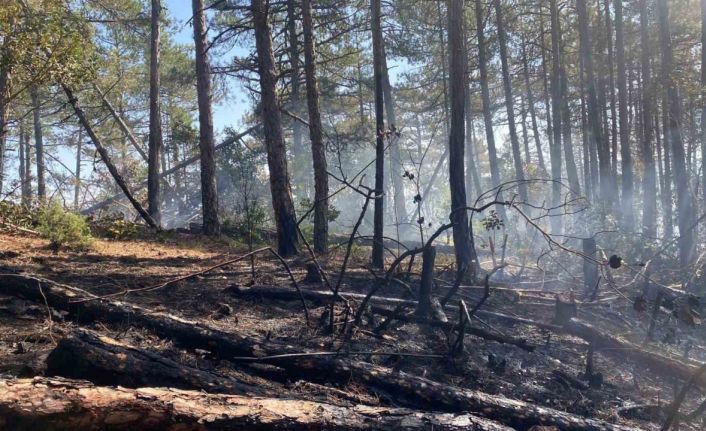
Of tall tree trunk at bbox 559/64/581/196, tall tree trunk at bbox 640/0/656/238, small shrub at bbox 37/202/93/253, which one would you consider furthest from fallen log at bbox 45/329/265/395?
tall tree trunk at bbox 640/0/656/238

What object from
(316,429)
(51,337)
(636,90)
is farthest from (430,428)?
(636,90)

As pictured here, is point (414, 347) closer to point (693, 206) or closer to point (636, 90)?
point (693, 206)

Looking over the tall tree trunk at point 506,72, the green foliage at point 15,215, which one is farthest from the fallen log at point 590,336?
the tall tree trunk at point 506,72

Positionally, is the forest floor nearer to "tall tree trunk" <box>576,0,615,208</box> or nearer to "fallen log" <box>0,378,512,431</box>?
"fallen log" <box>0,378,512,431</box>

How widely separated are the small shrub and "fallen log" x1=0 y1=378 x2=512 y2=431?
6.58m

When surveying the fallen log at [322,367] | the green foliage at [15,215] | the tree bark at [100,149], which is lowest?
the fallen log at [322,367]

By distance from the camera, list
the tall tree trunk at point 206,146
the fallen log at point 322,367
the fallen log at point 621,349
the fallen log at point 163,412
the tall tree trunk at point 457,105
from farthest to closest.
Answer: the tall tree trunk at point 206,146
the tall tree trunk at point 457,105
the fallen log at point 621,349
the fallen log at point 322,367
the fallen log at point 163,412

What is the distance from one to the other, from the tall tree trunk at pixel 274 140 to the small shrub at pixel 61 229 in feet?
10.8

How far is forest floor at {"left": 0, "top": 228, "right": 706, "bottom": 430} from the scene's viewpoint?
489 cm

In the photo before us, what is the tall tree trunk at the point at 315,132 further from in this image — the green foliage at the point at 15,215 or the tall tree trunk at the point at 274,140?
the green foliage at the point at 15,215

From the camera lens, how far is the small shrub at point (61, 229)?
30.6ft

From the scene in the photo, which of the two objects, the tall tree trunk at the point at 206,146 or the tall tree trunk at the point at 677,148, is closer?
the tall tree trunk at the point at 206,146

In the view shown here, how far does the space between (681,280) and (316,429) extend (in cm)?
1127

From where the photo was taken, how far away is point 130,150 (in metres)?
33.2
